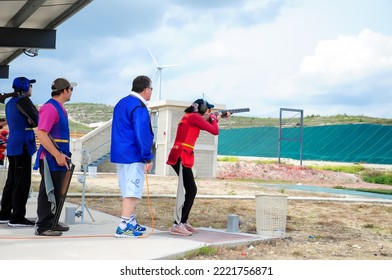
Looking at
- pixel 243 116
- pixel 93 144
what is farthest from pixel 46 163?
pixel 243 116

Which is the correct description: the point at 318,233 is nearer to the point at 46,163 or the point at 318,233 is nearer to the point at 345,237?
the point at 345,237

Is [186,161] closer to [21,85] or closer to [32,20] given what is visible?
[21,85]

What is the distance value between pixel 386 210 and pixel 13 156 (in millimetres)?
8240

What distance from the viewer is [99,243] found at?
6.08 meters

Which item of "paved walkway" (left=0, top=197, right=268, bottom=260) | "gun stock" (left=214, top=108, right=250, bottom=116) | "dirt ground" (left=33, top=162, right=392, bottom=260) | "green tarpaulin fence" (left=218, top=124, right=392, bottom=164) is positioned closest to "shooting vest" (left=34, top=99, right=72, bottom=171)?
"paved walkway" (left=0, top=197, right=268, bottom=260)

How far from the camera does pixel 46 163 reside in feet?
21.3

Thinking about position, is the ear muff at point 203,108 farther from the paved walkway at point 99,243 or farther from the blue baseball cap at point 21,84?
the blue baseball cap at point 21,84

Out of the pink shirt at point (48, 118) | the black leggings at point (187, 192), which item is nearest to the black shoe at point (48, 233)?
the pink shirt at point (48, 118)

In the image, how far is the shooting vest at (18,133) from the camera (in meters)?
7.27

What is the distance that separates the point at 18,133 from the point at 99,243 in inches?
78.6

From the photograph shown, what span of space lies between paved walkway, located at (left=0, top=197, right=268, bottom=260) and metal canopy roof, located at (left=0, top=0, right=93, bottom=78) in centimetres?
409

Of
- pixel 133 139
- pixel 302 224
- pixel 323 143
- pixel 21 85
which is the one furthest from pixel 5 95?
pixel 323 143

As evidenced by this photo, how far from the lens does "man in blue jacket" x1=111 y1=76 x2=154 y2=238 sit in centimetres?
618

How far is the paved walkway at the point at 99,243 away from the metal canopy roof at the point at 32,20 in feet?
13.4
